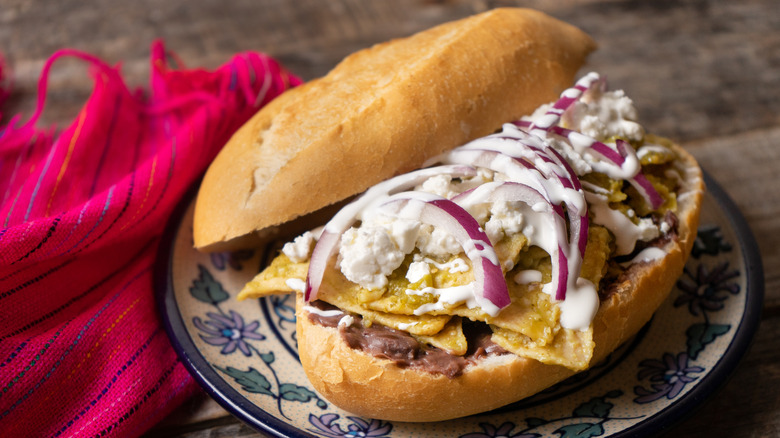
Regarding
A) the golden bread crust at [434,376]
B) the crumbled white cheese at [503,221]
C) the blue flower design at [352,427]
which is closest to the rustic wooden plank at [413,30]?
the golden bread crust at [434,376]

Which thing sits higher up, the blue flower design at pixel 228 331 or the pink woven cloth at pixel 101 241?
the pink woven cloth at pixel 101 241

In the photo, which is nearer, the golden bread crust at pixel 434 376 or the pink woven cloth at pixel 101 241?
the golden bread crust at pixel 434 376

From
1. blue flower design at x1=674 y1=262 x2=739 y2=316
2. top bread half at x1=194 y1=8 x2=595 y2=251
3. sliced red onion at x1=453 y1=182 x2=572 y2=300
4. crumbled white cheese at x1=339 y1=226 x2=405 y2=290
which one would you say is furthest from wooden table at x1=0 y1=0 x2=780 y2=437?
crumbled white cheese at x1=339 y1=226 x2=405 y2=290

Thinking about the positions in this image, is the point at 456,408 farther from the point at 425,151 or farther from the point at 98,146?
the point at 98,146

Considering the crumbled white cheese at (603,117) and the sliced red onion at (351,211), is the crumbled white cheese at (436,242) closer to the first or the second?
the sliced red onion at (351,211)

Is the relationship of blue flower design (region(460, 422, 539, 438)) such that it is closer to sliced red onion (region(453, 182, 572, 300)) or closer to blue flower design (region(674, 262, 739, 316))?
sliced red onion (region(453, 182, 572, 300))

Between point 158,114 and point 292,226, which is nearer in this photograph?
point 292,226

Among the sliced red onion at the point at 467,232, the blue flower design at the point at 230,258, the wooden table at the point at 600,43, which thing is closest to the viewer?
the sliced red onion at the point at 467,232

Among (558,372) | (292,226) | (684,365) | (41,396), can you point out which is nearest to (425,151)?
(292,226)
